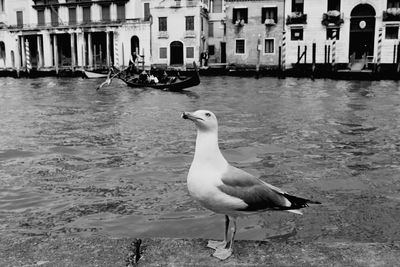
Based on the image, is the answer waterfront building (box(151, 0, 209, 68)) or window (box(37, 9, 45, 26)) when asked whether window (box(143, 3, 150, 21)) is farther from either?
window (box(37, 9, 45, 26))

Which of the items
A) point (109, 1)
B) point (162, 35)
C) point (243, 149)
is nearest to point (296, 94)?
point (243, 149)

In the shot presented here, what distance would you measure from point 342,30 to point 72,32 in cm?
2155

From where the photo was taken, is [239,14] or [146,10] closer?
[239,14]

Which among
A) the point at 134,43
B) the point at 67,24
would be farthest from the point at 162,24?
the point at 67,24

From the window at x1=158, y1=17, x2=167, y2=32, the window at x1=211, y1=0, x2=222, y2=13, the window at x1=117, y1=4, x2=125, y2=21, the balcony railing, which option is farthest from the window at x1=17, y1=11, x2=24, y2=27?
the window at x1=211, y1=0, x2=222, y2=13

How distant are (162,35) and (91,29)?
6.36 meters

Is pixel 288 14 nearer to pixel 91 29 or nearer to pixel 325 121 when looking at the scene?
pixel 91 29

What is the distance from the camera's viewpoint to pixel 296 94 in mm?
18875

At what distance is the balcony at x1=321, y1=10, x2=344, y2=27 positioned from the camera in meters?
31.9

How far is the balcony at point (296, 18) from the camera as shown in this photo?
3253cm

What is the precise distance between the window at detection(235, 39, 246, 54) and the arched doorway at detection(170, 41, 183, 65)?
4.56 m

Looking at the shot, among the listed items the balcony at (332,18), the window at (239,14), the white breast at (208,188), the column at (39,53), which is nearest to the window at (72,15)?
the column at (39,53)

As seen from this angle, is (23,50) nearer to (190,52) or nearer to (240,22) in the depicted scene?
(190,52)

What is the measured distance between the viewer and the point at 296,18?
32.6 meters
